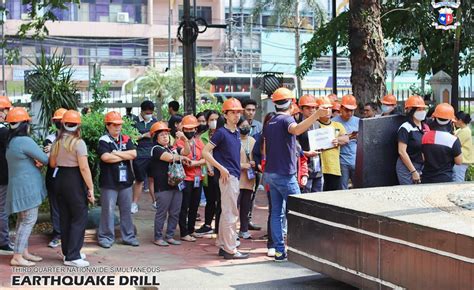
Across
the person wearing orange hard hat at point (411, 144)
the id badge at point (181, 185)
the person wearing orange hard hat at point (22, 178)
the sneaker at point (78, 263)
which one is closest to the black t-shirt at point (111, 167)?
the id badge at point (181, 185)

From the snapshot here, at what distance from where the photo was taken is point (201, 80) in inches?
1602

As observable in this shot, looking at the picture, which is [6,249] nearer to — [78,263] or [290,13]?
[78,263]

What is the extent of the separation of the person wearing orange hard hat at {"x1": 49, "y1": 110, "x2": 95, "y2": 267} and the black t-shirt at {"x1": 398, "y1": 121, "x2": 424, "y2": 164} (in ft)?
11.9

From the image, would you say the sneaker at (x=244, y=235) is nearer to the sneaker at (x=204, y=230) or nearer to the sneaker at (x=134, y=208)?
the sneaker at (x=204, y=230)

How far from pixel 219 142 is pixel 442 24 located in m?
8.33

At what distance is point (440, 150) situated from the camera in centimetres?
804

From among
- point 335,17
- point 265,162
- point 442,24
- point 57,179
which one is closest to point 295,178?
point 265,162

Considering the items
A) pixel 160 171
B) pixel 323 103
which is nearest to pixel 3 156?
pixel 160 171

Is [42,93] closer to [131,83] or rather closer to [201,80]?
[201,80]

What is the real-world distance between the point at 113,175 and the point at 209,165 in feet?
3.84

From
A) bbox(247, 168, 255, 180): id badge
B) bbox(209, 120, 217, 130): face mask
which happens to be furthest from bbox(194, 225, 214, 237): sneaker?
bbox(209, 120, 217, 130): face mask

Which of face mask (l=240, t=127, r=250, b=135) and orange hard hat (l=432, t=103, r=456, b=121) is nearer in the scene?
orange hard hat (l=432, t=103, r=456, b=121)

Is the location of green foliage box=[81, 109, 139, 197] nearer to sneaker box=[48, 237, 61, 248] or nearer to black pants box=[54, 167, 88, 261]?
sneaker box=[48, 237, 61, 248]

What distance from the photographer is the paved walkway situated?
700 cm
